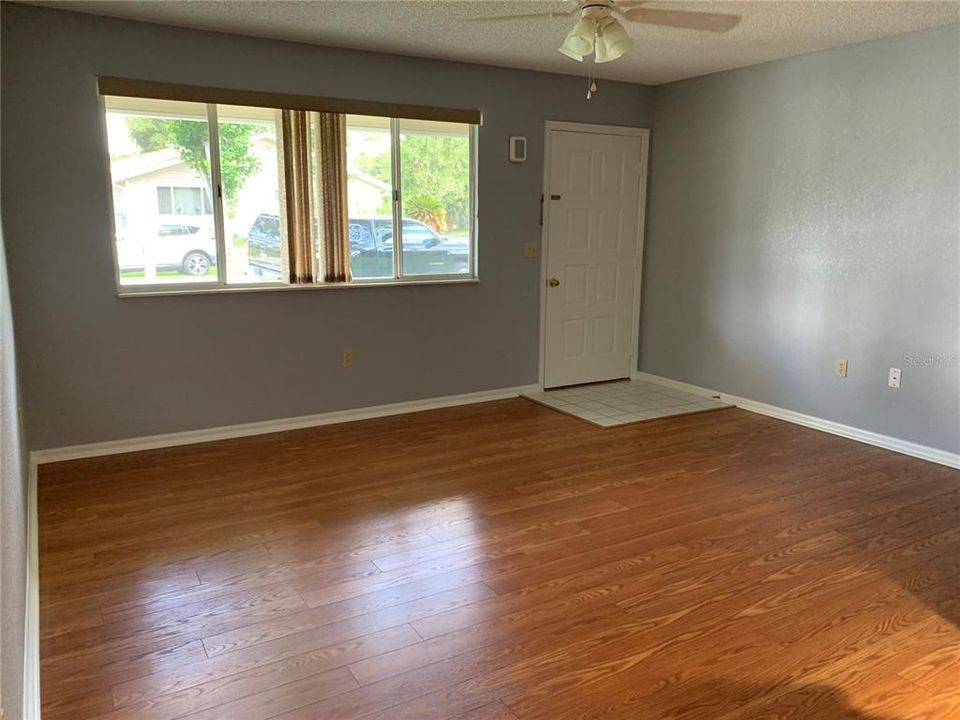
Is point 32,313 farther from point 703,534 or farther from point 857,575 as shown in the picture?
point 857,575

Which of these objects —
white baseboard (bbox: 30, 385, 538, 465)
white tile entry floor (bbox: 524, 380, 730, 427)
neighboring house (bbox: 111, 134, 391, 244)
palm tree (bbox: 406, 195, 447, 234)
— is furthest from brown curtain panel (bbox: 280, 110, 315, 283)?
white tile entry floor (bbox: 524, 380, 730, 427)

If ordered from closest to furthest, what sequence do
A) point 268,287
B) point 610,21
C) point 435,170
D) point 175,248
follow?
point 610,21, point 175,248, point 268,287, point 435,170

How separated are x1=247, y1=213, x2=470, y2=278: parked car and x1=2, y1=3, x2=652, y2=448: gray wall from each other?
0.15m

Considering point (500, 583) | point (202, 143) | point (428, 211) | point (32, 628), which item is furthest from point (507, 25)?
point (32, 628)

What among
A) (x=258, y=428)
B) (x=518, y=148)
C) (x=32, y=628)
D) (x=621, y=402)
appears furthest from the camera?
(x=621, y=402)

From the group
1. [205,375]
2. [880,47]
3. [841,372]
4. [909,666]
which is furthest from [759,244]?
[205,375]

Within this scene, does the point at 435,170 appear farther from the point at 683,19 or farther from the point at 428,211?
the point at 683,19

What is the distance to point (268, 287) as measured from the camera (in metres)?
4.19

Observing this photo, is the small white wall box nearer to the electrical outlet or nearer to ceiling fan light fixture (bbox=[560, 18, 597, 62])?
ceiling fan light fixture (bbox=[560, 18, 597, 62])

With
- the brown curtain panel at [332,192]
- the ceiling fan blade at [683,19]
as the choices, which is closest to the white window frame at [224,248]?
the brown curtain panel at [332,192]

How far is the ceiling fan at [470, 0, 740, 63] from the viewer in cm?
307

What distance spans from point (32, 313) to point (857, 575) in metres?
4.01

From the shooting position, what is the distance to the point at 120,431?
154 inches

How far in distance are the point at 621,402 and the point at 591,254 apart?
46.5 inches
